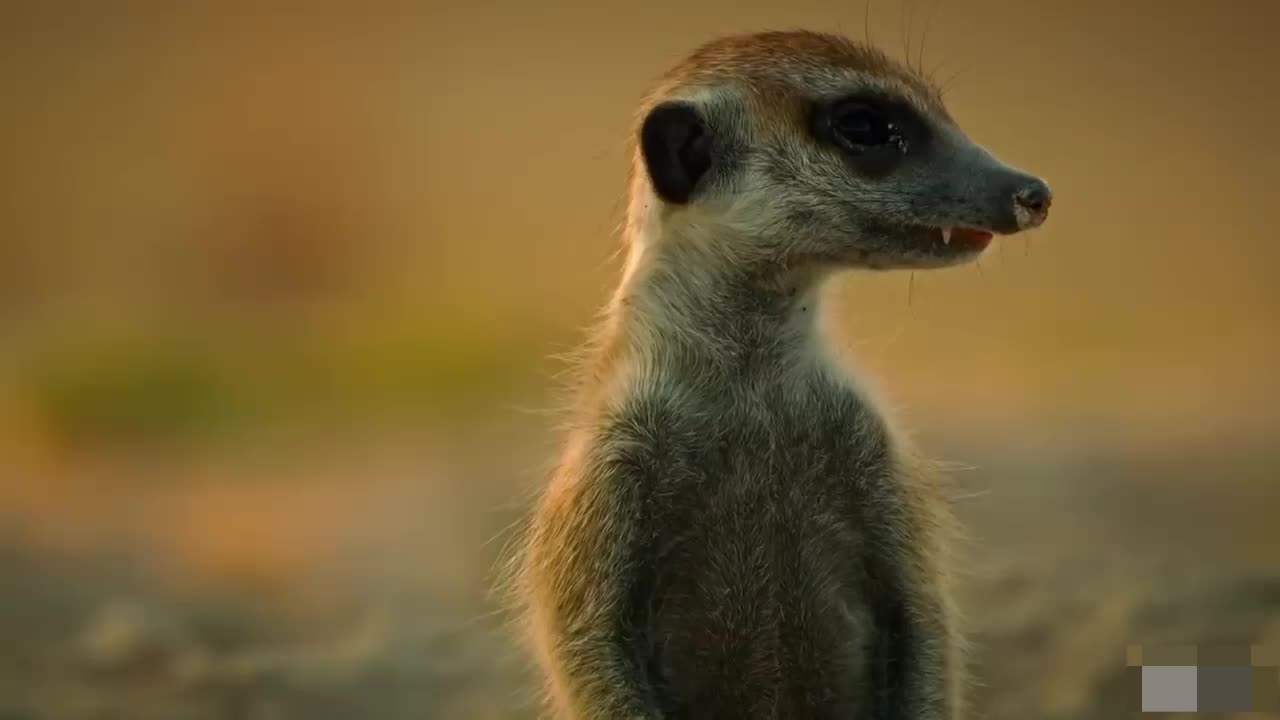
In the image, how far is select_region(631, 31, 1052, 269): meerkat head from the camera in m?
1.27

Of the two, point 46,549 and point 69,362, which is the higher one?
point 69,362

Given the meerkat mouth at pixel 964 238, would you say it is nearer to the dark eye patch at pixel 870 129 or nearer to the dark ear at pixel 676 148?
the dark eye patch at pixel 870 129

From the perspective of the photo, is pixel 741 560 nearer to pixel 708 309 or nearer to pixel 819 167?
pixel 708 309

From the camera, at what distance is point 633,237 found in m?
1.42

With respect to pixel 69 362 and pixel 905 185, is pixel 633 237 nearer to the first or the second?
pixel 905 185

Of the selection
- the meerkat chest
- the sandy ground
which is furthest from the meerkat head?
the sandy ground

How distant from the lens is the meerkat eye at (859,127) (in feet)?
4.26

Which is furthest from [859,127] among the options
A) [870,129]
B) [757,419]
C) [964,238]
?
[757,419]

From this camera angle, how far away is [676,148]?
1313mm

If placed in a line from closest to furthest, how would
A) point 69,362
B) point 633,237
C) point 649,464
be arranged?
point 649,464 < point 633,237 < point 69,362

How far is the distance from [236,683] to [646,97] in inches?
52.6

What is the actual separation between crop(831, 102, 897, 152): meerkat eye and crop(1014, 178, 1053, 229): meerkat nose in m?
0.15

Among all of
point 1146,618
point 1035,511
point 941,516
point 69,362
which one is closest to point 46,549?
point 69,362

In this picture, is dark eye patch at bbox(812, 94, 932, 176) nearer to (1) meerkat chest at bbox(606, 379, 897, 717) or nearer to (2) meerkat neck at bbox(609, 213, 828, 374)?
(2) meerkat neck at bbox(609, 213, 828, 374)
